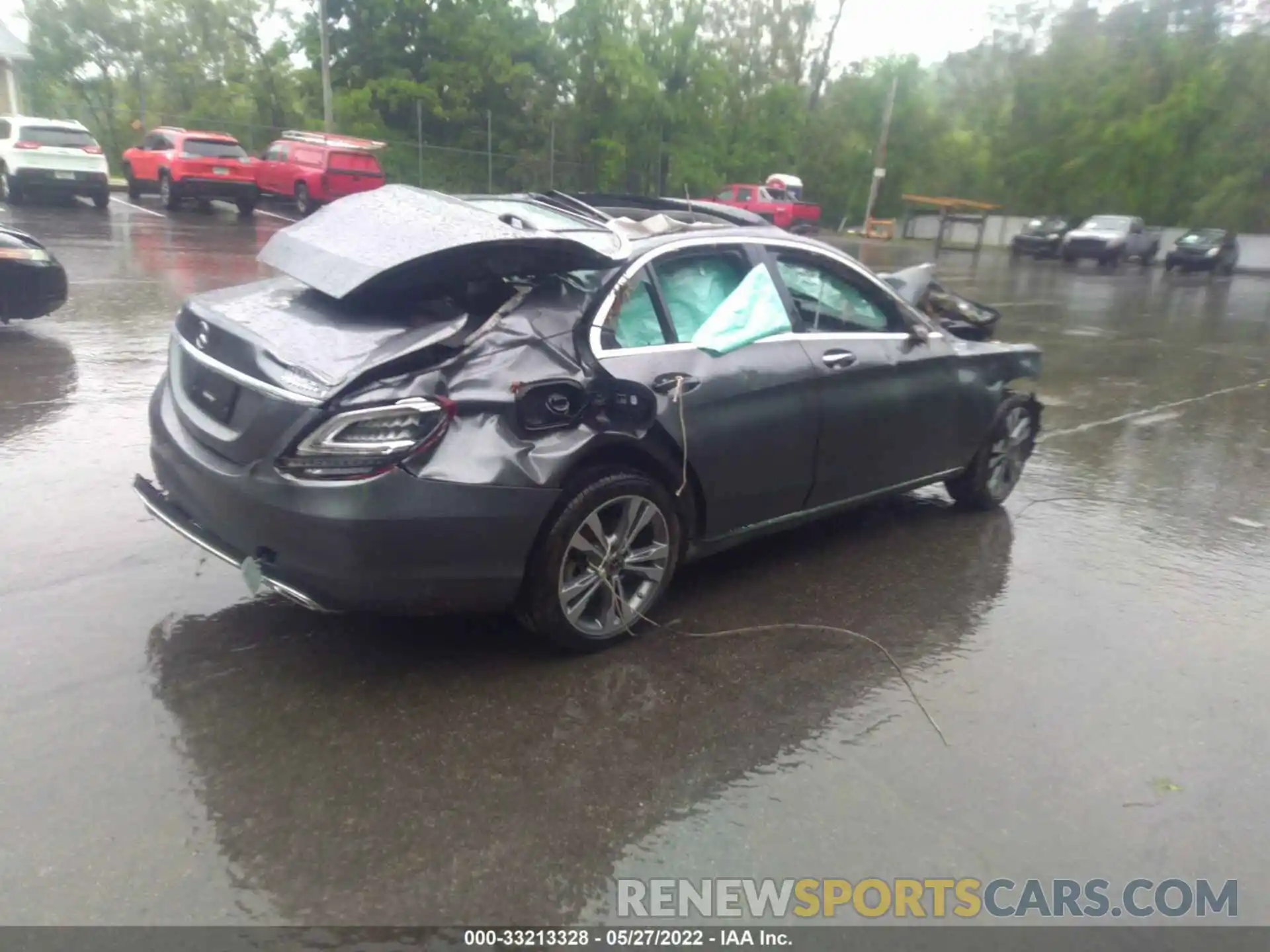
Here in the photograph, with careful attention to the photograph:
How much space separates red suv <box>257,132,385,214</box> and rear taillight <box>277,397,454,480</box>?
22461mm

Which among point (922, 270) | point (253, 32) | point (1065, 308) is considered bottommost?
point (1065, 308)

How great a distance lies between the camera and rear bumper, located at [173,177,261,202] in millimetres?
23578

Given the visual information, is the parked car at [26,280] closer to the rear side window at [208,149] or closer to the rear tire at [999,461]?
the rear tire at [999,461]

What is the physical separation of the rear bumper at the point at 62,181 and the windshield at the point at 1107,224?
3071 centimetres

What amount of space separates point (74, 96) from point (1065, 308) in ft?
159

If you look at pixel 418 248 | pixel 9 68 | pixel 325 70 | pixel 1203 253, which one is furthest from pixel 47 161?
pixel 1203 253

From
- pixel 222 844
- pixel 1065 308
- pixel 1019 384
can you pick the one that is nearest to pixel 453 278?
pixel 222 844

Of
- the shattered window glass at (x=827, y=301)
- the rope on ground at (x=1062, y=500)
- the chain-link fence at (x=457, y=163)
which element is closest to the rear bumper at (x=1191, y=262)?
the chain-link fence at (x=457, y=163)

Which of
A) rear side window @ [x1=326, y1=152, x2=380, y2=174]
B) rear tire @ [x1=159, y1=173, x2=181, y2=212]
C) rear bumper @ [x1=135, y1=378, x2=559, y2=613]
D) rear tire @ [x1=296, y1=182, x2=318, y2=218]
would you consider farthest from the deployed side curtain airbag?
rear tire @ [x1=296, y1=182, x2=318, y2=218]

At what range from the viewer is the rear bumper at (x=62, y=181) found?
21.4 metres

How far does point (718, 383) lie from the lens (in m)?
4.31

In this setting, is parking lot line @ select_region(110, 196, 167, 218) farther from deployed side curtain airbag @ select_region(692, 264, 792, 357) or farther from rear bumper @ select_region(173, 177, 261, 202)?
deployed side curtain airbag @ select_region(692, 264, 792, 357)

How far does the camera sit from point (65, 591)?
14.2ft

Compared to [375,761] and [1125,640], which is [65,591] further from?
[1125,640]
